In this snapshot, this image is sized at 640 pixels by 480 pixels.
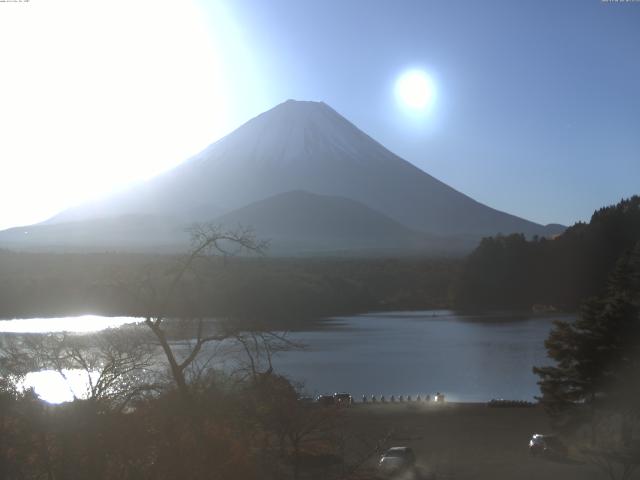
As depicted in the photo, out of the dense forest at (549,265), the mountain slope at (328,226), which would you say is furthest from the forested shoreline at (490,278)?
the mountain slope at (328,226)

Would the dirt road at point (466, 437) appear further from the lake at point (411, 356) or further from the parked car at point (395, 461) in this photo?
the lake at point (411, 356)

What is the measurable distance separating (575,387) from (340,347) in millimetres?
14763

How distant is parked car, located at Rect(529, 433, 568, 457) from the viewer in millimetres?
9203

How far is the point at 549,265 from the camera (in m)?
40.4

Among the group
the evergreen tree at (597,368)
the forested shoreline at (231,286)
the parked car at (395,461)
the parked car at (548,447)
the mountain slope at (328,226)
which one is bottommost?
the parked car at (548,447)

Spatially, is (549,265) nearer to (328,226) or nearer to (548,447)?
(548,447)

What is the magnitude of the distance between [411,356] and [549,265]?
19338 mm

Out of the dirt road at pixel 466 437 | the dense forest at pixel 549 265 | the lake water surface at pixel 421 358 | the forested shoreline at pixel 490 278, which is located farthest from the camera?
the dense forest at pixel 549 265

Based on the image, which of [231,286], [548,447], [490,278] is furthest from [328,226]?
[548,447]

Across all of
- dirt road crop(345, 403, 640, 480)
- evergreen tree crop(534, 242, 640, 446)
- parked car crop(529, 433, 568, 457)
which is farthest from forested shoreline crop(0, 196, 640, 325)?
parked car crop(529, 433, 568, 457)

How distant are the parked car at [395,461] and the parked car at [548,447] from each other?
1.66 m

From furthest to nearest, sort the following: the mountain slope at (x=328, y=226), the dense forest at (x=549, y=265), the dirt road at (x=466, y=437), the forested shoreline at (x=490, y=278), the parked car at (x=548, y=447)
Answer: the mountain slope at (x=328, y=226) < the dense forest at (x=549, y=265) < the forested shoreline at (x=490, y=278) < the parked car at (x=548, y=447) < the dirt road at (x=466, y=437)

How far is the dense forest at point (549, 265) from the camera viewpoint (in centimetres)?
3819

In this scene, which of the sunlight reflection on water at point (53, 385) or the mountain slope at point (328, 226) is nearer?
the sunlight reflection on water at point (53, 385)
